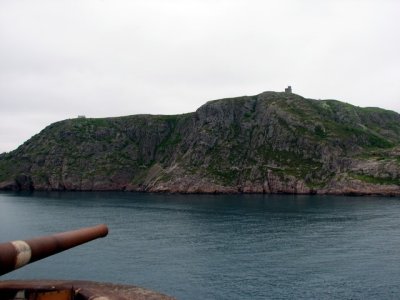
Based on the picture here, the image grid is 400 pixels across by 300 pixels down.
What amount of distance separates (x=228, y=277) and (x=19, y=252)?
6263cm

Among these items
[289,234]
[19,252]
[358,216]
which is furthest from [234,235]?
[19,252]

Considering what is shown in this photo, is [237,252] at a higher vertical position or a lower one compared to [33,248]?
lower

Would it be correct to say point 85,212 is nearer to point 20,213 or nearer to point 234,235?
point 20,213

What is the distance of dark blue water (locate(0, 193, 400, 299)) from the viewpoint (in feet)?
208

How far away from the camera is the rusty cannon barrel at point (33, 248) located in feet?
29.3

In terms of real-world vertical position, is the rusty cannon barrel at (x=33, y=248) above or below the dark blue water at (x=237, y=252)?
above

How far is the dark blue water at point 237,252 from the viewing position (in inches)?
2495

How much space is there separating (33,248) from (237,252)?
80.5 m

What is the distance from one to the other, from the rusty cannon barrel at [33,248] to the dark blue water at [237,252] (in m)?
49.3

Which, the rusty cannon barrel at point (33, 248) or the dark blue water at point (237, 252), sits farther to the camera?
the dark blue water at point (237, 252)

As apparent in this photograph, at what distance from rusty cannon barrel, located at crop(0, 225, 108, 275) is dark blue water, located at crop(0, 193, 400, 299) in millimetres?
49296

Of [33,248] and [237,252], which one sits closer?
[33,248]

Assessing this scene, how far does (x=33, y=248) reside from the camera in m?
10.1

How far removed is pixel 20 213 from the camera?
15600 centimetres
